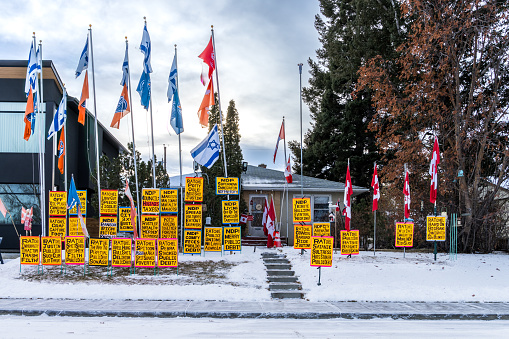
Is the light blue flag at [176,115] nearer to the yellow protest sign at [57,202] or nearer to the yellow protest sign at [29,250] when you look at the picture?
the yellow protest sign at [57,202]

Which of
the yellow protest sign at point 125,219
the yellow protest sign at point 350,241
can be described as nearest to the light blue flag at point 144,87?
the yellow protest sign at point 125,219

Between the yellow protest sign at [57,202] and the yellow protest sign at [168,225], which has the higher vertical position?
the yellow protest sign at [57,202]

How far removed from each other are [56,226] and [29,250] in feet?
3.33

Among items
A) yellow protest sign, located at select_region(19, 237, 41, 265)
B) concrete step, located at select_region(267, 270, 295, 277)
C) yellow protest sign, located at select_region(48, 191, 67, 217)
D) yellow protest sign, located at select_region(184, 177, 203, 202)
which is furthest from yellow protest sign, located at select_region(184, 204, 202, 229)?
yellow protest sign, located at select_region(19, 237, 41, 265)

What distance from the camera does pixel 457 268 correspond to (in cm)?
1524

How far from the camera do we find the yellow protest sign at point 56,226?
14672mm

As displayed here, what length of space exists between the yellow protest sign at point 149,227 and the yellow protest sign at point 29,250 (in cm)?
311

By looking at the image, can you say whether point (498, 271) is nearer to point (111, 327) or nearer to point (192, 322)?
point (192, 322)

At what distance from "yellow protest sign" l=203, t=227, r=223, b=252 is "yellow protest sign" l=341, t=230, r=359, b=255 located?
392cm

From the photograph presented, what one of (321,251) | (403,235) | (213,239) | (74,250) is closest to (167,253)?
(213,239)

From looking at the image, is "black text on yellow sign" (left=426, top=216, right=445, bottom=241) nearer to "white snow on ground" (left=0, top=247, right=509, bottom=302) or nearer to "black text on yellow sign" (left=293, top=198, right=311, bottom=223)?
"white snow on ground" (left=0, top=247, right=509, bottom=302)

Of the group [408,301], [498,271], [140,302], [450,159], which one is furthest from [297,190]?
[140,302]

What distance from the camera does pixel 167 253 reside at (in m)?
13.7

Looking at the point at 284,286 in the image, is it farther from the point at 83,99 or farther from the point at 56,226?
the point at 83,99
